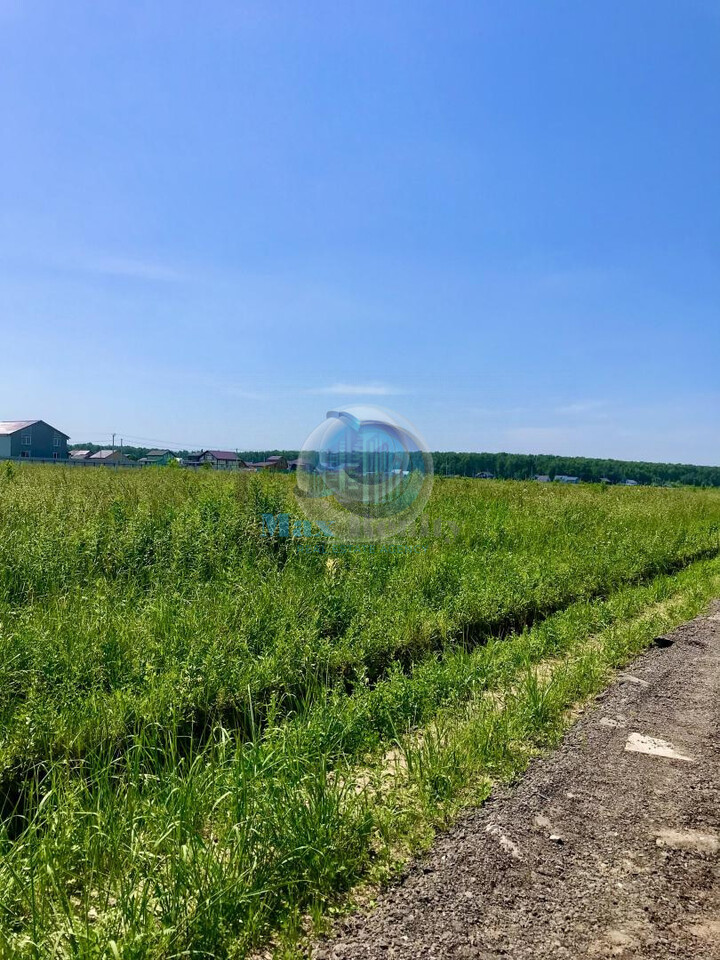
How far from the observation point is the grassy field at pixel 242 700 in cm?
279

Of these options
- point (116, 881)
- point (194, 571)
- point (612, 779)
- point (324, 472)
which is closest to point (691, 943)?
point (612, 779)

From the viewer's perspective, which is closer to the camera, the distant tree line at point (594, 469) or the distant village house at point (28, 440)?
the distant village house at point (28, 440)

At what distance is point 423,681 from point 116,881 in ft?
9.65

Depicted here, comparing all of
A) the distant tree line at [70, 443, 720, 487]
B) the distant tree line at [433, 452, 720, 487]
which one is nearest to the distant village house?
the distant tree line at [70, 443, 720, 487]

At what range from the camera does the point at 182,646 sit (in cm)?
545

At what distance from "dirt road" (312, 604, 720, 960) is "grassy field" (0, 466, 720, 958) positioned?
0.24m

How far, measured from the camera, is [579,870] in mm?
3010

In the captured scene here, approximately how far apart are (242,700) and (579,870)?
286cm

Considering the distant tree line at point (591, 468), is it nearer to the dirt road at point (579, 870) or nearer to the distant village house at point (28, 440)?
the distant village house at point (28, 440)

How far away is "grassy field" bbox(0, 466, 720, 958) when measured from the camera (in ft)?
9.17

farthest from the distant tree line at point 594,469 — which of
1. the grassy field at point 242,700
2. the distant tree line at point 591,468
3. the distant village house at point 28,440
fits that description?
the grassy field at point 242,700

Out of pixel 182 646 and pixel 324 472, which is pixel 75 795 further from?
pixel 324 472

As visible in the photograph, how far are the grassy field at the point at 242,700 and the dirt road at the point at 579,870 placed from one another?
24 cm

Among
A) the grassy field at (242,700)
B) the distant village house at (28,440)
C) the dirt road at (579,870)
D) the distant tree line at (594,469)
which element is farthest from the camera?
the distant tree line at (594,469)
